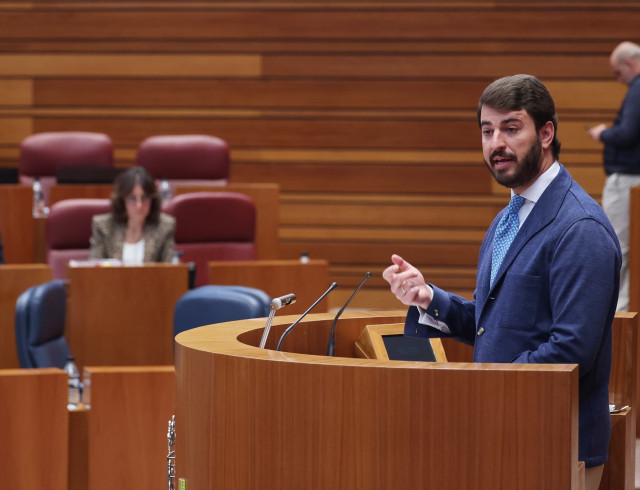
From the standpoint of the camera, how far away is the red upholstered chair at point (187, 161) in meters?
6.30

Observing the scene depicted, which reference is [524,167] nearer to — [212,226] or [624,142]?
[624,142]

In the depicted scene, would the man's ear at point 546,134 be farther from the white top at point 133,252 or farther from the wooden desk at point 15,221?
the wooden desk at point 15,221

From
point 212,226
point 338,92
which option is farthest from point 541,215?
point 338,92

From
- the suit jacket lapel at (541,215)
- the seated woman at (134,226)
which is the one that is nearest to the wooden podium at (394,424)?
the suit jacket lapel at (541,215)

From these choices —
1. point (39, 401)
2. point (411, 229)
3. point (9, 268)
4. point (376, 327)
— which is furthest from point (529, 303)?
point (411, 229)

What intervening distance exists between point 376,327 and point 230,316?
1323mm

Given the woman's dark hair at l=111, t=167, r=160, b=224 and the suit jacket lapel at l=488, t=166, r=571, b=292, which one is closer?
the suit jacket lapel at l=488, t=166, r=571, b=292

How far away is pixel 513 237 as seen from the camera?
6.02 feet

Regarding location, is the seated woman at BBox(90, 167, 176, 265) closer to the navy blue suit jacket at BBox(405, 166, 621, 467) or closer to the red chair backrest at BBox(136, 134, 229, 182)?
the red chair backrest at BBox(136, 134, 229, 182)

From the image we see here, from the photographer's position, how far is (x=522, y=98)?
173 centimetres

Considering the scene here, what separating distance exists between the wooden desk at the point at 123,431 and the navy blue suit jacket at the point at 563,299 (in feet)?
4.70

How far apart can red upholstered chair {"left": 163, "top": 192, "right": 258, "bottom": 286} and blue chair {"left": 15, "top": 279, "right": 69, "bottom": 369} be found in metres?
1.83

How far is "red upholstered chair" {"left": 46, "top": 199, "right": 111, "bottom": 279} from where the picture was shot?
518 centimetres

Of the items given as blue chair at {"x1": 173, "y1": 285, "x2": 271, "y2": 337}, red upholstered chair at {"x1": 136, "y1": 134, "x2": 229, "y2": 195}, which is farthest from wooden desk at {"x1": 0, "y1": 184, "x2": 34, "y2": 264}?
blue chair at {"x1": 173, "y1": 285, "x2": 271, "y2": 337}
